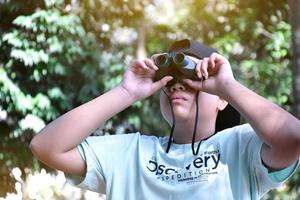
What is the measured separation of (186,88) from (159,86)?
0.19ft

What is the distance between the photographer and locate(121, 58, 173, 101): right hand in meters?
1.27

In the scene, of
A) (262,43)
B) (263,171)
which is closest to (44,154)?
(263,171)

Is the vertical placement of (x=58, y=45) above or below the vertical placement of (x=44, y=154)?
above

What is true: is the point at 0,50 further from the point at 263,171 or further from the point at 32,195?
the point at 263,171

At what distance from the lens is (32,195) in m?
3.87

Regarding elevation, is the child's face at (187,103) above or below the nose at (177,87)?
below

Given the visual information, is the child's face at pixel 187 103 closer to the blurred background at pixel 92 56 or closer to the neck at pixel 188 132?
the neck at pixel 188 132

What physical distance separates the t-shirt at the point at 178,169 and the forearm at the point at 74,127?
0.16 feet

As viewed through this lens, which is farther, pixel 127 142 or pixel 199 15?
pixel 199 15

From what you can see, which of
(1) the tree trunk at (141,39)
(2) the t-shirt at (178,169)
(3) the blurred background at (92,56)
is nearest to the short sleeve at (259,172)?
(2) the t-shirt at (178,169)

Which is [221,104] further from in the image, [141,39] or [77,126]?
[141,39]

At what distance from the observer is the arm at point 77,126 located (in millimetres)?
1208

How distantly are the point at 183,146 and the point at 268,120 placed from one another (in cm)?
24

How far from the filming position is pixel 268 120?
1.09m
